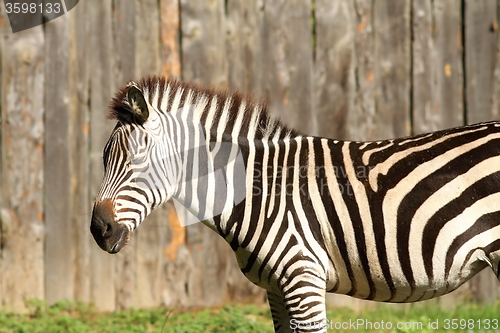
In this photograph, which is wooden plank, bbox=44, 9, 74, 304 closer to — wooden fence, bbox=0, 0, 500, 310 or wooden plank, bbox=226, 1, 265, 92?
wooden fence, bbox=0, 0, 500, 310

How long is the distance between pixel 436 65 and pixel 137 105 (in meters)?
3.78

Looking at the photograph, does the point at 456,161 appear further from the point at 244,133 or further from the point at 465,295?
the point at 465,295

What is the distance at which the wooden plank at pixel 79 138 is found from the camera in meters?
5.83

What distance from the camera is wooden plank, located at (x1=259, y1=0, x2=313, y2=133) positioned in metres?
6.00

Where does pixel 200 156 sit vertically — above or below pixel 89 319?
above

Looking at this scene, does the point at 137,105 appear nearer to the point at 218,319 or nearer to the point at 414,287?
the point at 414,287

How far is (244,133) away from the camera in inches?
153

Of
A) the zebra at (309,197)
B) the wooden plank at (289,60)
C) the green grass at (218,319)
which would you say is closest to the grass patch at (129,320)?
the green grass at (218,319)

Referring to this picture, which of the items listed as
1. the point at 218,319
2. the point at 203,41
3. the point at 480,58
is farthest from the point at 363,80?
the point at 218,319

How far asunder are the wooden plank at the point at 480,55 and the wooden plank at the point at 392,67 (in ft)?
2.16

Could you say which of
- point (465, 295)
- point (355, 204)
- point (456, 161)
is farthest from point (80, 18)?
point (465, 295)

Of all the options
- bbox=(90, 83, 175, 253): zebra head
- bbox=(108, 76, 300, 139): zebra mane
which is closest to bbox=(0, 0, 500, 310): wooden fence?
bbox=(108, 76, 300, 139): zebra mane

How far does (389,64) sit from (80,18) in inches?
130

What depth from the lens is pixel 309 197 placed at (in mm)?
3654
